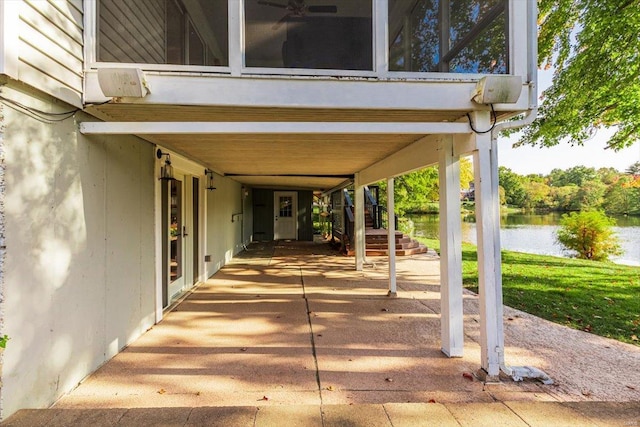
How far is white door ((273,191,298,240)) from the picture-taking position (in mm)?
13898

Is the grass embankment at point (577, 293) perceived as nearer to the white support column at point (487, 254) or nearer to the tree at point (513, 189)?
the white support column at point (487, 254)

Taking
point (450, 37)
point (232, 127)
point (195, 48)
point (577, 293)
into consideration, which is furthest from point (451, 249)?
point (577, 293)

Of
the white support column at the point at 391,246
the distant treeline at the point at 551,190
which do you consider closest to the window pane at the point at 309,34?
the white support column at the point at 391,246

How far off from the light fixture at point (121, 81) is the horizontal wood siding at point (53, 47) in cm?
22

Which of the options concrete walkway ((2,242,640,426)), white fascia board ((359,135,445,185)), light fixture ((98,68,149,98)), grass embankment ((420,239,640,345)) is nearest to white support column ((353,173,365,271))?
white fascia board ((359,135,445,185))

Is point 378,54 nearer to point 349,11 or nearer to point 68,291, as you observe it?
point 349,11

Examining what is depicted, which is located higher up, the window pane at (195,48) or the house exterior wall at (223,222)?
the window pane at (195,48)

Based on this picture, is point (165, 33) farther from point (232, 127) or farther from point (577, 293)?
point (577, 293)

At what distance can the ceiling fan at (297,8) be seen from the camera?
298cm

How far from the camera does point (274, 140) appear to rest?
4199 mm

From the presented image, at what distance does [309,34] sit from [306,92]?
1.78 ft

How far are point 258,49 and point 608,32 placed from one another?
7.16 metres

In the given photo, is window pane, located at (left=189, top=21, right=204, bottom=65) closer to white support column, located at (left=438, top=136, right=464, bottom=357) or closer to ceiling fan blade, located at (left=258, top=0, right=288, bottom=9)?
ceiling fan blade, located at (left=258, top=0, right=288, bottom=9)

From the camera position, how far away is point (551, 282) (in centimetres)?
649
